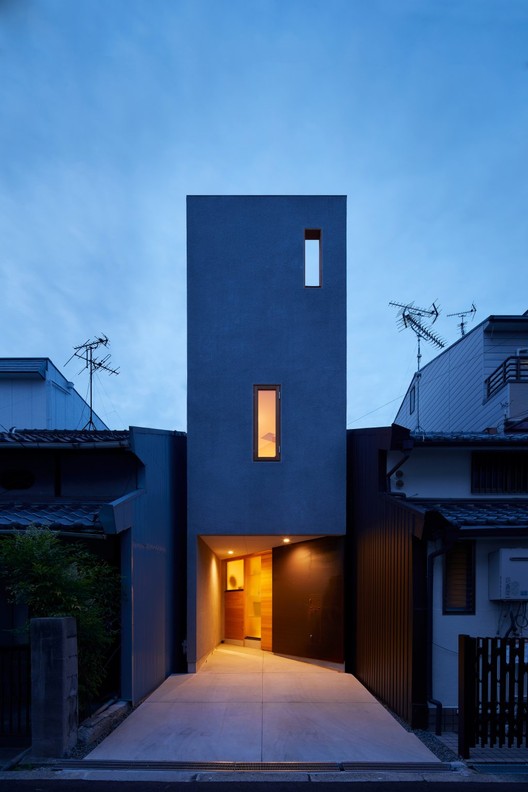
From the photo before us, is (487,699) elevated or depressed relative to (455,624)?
depressed

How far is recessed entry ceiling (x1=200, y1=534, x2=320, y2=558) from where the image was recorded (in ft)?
30.4

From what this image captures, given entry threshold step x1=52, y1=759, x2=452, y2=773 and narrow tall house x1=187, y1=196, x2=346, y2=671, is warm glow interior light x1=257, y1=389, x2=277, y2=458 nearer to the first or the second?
narrow tall house x1=187, y1=196, x2=346, y2=671

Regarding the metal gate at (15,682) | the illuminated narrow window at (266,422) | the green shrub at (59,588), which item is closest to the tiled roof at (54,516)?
the green shrub at (59,588)

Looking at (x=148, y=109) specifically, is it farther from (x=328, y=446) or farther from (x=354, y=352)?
(x=354, y=352)

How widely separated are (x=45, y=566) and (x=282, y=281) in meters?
6.29

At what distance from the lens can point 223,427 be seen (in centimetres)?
902

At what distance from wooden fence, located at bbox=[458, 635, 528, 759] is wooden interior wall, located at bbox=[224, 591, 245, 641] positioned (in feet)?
25.5

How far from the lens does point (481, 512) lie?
6746 millimetres

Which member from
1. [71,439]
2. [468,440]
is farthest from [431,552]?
[71,439]

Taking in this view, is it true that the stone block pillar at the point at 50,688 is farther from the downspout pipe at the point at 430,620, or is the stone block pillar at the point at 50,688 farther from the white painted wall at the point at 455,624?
the white painted wall at the point at 455,624

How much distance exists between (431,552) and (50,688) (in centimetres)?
461

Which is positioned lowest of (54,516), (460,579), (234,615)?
(234,615)

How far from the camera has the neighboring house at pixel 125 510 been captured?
6.52 meters
